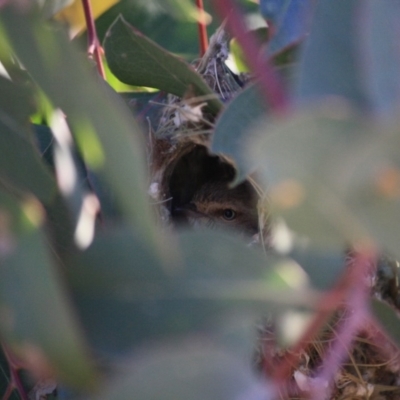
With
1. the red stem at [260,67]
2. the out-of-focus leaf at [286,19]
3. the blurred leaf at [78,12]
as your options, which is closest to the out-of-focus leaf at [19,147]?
the red stem at [260,67]

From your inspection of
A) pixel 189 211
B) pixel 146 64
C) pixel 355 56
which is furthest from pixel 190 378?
pixel 189 211

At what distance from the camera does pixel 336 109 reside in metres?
0.47

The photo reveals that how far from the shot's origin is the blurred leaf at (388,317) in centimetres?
92

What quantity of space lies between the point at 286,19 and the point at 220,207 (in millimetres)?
1771

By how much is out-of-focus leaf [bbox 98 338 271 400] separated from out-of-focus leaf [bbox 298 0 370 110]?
0.23 meters

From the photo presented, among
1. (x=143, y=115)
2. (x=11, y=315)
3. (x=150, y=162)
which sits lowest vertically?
(x=150, y=162)

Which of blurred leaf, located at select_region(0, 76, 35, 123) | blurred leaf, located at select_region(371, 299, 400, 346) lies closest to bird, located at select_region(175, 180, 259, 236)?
blurred leaf, located at select_region(371, 299, 400, 346)

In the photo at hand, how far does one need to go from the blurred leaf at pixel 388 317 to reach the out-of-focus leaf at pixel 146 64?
61cm

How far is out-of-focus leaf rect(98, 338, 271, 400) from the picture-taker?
18.2 inches

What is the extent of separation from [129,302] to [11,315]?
12cm

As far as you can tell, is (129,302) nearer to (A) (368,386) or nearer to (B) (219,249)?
(B) (219,249)

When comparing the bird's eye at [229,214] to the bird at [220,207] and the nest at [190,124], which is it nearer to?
the bird at [220,207]

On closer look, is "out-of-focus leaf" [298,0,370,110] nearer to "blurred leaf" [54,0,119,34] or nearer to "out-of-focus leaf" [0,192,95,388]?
"out-of-focus leaf" [0,192,95,388]

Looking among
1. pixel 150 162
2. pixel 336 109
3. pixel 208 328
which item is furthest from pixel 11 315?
pixel 150 162
